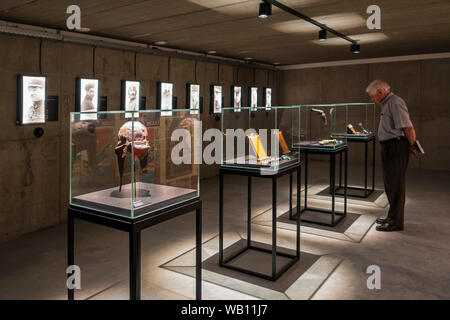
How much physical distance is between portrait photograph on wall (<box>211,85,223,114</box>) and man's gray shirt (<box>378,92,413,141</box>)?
4.14 metres

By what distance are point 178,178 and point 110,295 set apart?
127 cm

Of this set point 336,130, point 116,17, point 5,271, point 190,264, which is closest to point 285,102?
point 336,130

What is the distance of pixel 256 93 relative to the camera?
32.0 feet

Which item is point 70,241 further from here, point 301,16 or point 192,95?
point 192,95

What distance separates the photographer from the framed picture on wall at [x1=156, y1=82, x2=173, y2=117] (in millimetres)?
6660

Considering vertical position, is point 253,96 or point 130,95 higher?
point 253,96

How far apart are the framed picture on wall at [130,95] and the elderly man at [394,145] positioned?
360 cm

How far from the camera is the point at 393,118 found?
15.0 feet

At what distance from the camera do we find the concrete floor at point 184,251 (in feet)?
10.3

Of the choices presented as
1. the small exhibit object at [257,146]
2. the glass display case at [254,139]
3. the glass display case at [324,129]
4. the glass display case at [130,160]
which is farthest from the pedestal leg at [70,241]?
the glass display case at [324,129]

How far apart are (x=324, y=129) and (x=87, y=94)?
12.1 ft

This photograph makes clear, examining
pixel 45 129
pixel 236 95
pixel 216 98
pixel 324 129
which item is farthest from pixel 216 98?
pixel 45 129

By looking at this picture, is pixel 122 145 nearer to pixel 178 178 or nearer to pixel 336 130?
pixel 178 178

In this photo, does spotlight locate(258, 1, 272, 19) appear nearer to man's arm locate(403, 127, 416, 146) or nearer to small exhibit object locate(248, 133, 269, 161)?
small exhibit object locate(248, 133, 269, 161)
